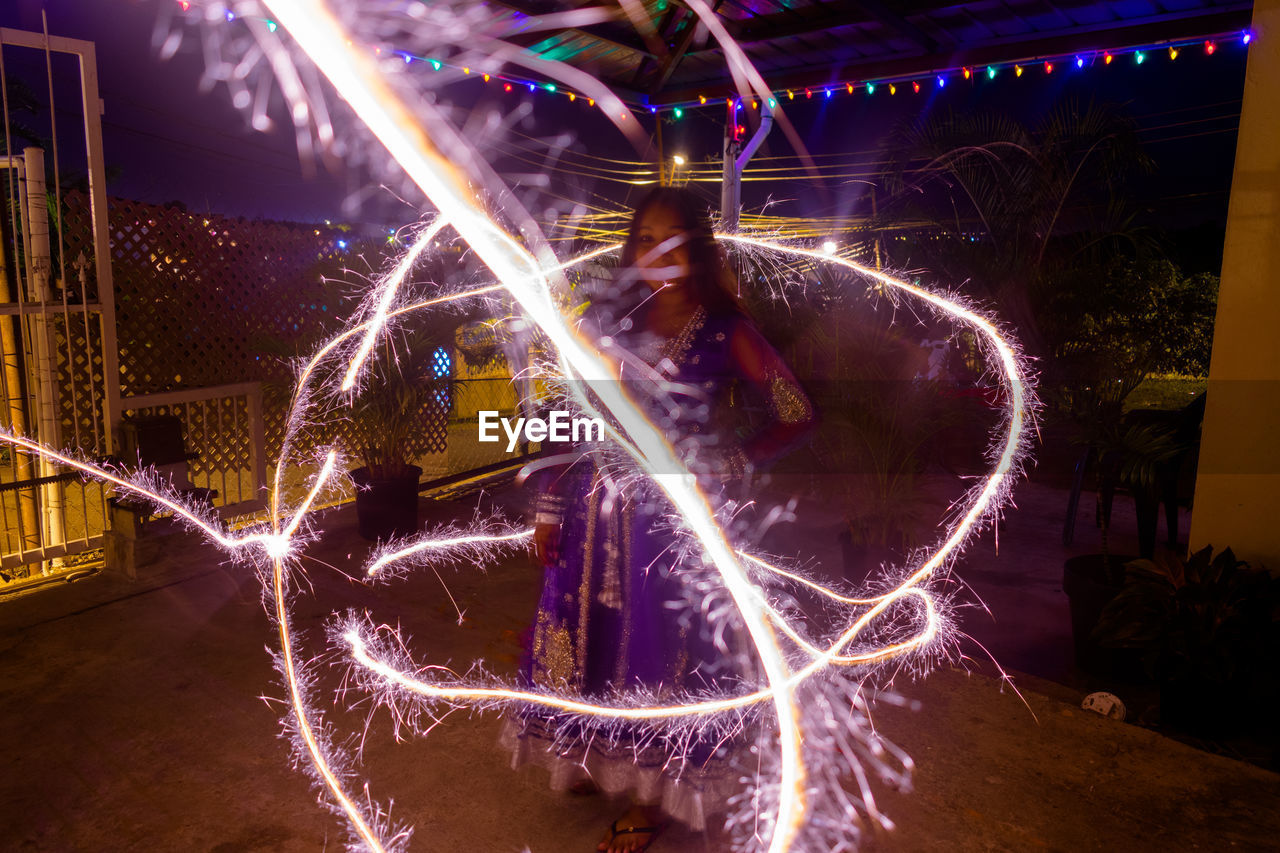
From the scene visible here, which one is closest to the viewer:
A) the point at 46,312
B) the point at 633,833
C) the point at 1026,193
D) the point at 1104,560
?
the point at 633,833

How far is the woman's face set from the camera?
2.21 meters

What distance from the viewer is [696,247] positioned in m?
2.26

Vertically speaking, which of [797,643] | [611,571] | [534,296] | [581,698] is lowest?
[797,643]

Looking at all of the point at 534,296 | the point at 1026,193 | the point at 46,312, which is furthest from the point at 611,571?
the point at 1026,193

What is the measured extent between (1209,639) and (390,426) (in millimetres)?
4496

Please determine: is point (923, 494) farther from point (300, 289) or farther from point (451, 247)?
point (300, 289)

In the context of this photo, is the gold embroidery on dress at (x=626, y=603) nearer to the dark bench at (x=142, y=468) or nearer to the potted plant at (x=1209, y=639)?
the potted plant at (x=1209, y=639)

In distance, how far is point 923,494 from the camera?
4238 millimetres

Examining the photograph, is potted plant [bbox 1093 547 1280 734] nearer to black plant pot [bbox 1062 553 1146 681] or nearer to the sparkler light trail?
black plant pot [bbox 1062 553 1146 681]

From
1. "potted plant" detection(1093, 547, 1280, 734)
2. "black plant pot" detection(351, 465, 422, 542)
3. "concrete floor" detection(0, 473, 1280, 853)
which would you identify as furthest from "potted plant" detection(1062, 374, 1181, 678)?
"black plant pot" detection(351, 465, 422, 542)

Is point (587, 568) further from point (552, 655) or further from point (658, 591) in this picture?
point (552, 655)

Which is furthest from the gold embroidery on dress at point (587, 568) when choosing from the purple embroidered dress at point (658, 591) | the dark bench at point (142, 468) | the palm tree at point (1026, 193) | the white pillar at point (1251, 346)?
the palm tree at point (1026, 193)

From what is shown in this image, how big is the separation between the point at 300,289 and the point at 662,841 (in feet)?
18.2

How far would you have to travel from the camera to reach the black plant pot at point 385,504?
5059 mm
